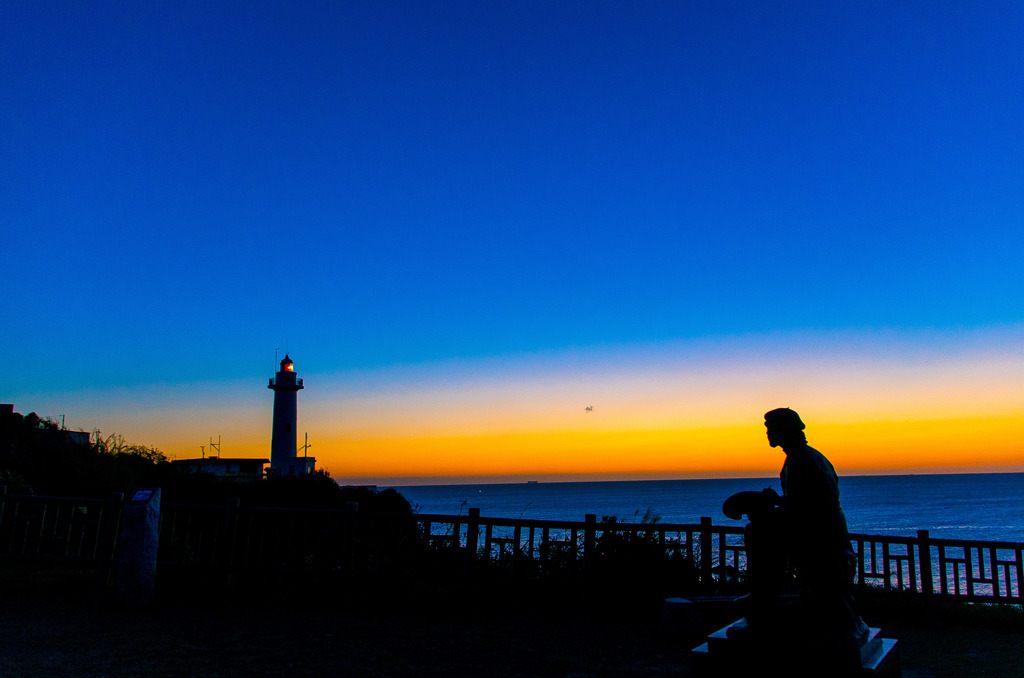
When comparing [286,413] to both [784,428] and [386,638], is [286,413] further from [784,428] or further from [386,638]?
[784,428]

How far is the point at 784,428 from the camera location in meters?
5.32

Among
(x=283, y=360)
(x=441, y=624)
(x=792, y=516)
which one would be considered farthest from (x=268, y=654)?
(x=283, y=360)

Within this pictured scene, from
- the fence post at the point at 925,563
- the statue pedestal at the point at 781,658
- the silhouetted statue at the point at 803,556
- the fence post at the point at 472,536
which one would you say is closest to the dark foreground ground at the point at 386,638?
the fence post at the point at 925,563

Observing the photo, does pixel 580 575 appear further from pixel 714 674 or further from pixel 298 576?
pixel 714 674

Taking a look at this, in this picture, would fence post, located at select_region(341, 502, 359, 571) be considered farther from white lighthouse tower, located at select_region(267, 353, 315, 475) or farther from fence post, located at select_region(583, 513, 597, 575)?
white lighthouse tower, located at select_region(267, 353, 315, 475)

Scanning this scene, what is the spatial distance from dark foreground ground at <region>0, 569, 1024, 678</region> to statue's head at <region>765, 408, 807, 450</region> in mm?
2757

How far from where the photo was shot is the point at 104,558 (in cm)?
1026

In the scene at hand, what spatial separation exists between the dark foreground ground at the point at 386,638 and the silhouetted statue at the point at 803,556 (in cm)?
218

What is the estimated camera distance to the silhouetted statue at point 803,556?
487 centimetres

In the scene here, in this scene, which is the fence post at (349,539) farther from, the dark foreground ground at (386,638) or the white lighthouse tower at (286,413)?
the white lighthouse tower at (286,413)

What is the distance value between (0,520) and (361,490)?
20994mm

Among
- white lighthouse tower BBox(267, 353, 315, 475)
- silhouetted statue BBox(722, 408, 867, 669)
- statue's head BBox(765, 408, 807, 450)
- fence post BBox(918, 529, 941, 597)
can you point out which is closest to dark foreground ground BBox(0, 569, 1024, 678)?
fence post BBox(918, 529, 941, 597)

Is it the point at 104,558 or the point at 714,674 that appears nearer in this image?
the point at 714,674

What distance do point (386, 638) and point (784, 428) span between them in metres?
5.07
